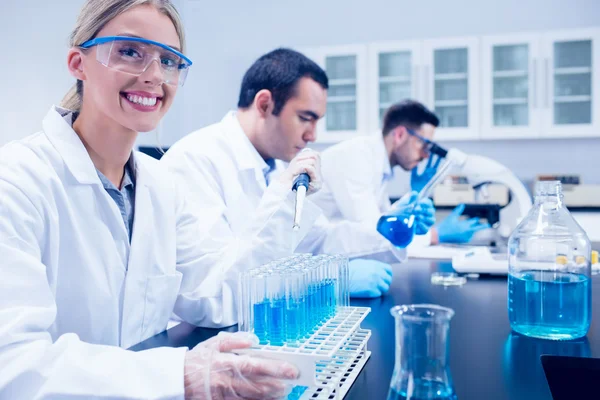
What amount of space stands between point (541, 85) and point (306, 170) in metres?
3.29

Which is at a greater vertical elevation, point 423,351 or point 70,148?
point 70,148

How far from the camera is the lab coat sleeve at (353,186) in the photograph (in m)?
2.70

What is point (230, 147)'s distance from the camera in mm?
1979

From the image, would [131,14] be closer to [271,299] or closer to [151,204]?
[151,204]

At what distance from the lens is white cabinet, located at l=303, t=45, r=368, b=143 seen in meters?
4.41

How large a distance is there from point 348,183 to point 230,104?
250 cm


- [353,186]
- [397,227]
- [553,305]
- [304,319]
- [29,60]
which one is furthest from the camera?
[29,60]

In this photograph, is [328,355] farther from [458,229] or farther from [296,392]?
[458,229]

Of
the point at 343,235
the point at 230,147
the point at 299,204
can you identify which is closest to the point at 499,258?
the point at 343,235

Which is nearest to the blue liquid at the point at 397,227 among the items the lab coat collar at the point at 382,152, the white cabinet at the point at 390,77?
the lab coat collar at the point at 382,152

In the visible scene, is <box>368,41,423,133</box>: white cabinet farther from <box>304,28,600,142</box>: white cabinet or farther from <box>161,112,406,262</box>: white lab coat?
<box>161,112,406,262</box>: white lab coat

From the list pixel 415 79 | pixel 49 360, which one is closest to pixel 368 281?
pixel 49 360

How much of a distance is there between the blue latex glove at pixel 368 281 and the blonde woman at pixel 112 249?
263mm

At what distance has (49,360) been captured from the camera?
766mm
